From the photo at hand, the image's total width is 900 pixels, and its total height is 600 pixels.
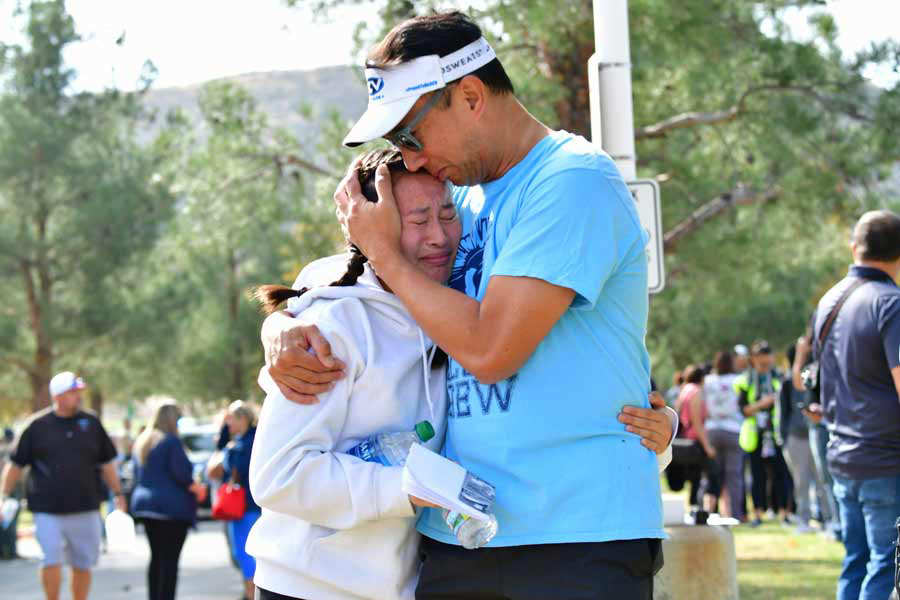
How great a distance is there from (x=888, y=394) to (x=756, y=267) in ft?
55.3

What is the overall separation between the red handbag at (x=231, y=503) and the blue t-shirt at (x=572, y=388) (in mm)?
7544

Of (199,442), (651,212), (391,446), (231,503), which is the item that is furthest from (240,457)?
(199,442)

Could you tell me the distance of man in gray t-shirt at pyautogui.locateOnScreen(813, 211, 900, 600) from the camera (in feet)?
18.4

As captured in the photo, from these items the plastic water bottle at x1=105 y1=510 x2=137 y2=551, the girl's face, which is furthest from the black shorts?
the plastic water bottle at x1=105 y1=510 x2=137 y2=551

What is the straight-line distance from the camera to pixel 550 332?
2914 mm

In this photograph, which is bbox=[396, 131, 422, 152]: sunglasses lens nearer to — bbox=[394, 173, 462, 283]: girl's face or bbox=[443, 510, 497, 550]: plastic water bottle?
bbox=[394, 173, 462, 283]: girl's face

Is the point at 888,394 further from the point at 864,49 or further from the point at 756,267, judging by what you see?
the point at 756,267

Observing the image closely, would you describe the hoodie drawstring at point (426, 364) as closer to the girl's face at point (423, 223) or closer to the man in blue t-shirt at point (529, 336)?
the man in blue t-shirt at point (529, 336)

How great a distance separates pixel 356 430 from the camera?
3158 millimetres

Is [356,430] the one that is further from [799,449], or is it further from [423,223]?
[799,449]

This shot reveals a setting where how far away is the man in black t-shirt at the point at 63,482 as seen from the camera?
435 inches

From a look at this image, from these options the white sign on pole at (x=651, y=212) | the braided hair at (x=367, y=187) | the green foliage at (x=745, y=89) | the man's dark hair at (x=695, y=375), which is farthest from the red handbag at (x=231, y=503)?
the man's dark hair at (x=695, y=375)

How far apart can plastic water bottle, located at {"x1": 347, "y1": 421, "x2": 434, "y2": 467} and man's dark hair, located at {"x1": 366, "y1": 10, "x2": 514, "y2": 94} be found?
84 cm

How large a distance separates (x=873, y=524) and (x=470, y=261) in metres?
3.22
